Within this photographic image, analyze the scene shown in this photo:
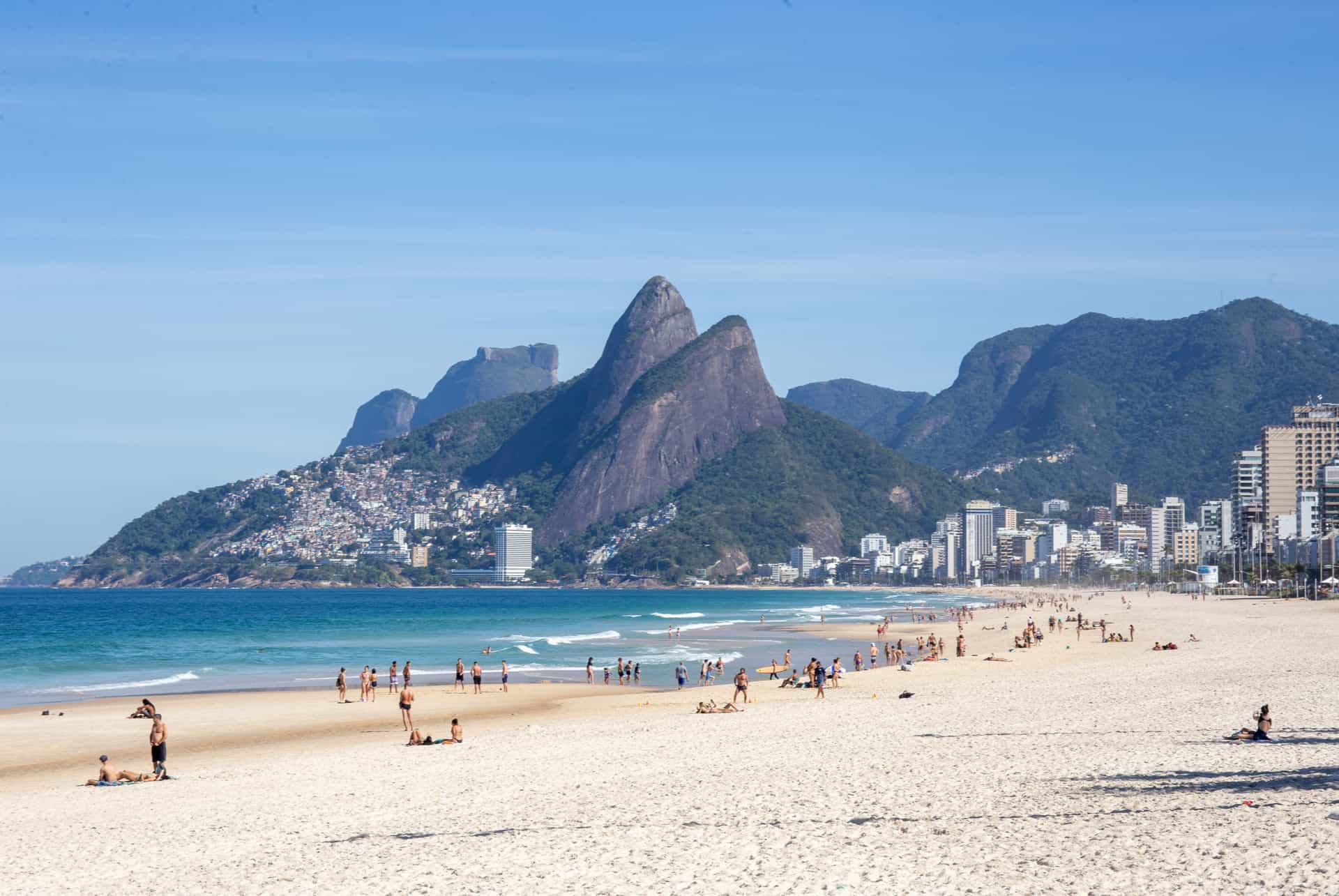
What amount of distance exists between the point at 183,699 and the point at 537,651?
21289 millimetres

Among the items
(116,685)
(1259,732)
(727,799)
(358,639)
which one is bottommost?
(358,639)

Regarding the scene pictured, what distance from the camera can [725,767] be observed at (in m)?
17.0

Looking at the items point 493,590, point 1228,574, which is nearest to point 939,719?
point 1228,574

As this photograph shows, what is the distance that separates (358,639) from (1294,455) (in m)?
161

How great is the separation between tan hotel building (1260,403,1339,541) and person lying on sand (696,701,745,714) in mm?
176386

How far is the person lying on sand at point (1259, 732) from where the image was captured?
16875mm

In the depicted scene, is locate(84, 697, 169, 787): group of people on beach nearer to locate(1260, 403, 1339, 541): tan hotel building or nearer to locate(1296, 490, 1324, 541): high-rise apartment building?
locate(1296, 490, 1324, 541): high-rise apartment building

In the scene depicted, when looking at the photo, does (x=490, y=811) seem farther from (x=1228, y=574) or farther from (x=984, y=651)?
(x=1228, y=574)

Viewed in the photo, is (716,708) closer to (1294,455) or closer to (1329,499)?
(1329,499)

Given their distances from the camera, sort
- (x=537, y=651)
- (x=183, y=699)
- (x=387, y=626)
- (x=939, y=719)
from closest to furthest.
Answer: (x=939, y=719) → (x=183, y=699) → (x=537, y=651) → (x=387, y=626)

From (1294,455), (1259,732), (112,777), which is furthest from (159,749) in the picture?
(1294,455)

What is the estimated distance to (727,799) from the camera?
45.8 feet

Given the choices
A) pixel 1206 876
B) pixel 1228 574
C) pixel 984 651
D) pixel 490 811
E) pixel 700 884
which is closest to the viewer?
pixel 1206 876

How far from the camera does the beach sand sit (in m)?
10.2
